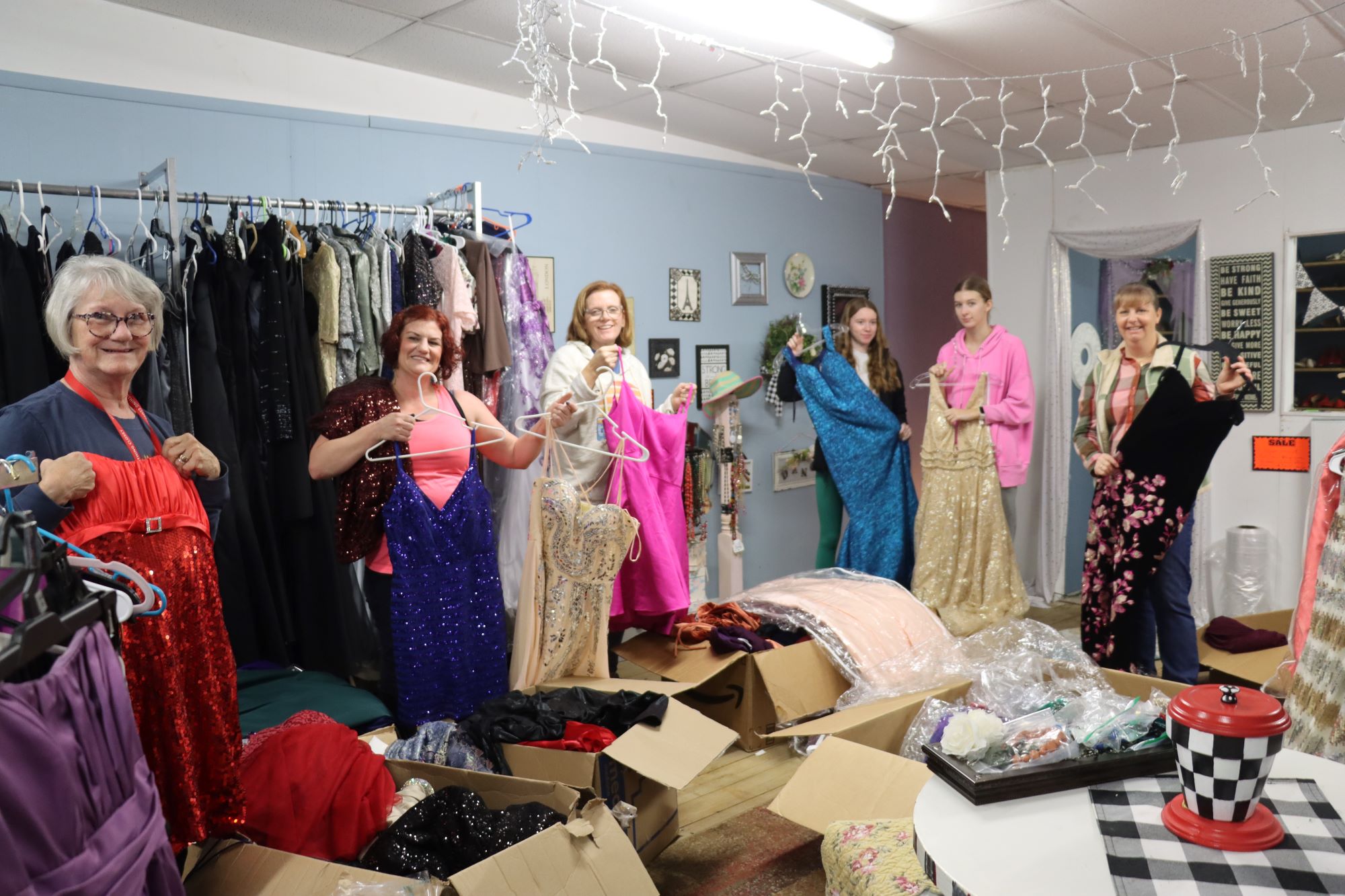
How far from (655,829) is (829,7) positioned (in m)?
2.48

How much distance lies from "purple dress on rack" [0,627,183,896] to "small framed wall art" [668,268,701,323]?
13.0ft

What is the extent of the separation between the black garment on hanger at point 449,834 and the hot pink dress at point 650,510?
1.24 m

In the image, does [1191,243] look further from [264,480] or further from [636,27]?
[264,480]

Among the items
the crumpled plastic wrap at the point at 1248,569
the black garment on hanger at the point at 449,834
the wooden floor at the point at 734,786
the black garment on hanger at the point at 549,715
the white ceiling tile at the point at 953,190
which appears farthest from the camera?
the white ceiling tile at the point at 953,190

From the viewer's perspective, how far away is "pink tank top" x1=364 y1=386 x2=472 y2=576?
2805 mm

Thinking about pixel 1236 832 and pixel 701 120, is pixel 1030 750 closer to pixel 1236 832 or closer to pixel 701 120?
pixel 1236 832

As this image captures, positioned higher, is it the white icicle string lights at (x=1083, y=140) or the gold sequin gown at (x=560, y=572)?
the white icicle string lights at (x=1083, y=140)

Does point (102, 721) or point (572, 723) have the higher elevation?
point (102, 721)

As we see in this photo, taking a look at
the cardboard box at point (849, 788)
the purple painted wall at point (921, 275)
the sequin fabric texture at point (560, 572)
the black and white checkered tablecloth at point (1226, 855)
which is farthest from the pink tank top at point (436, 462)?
the purple painted wall at point (921, 275)

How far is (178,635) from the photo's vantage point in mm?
1939

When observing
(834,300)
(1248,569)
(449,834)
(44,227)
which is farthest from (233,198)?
(1248,569)

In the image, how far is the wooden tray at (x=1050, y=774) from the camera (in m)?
1.47

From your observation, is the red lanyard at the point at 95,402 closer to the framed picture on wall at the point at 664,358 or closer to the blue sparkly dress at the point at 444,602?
the blue sparkly dress at the point at 444,602

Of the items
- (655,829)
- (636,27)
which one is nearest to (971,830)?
(655,829)
